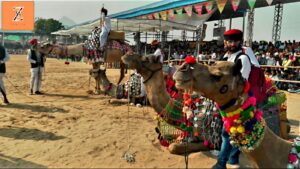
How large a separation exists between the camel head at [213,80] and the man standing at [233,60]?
1.17 meters

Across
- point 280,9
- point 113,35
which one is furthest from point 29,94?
point 280,9

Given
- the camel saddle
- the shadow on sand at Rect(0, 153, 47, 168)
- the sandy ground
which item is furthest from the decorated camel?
the shadow on sand at Rect(0, 153, 47, 168)

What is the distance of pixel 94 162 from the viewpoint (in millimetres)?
4934

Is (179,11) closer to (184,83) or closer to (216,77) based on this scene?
(216,77)

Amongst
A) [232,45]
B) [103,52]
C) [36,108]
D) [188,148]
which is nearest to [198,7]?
[103,52]

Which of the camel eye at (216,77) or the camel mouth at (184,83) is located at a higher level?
the camel eye at (216,77)

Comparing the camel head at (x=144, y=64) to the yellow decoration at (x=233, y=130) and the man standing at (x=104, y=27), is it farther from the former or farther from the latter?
the man standing at (x=104, y=27)

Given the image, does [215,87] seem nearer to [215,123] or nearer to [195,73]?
[195,73]

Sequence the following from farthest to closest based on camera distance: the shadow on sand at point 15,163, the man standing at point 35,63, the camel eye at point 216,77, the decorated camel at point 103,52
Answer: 1. the man standing at point 35,63
2. the decorated camel at point 103,52
3. the shadow on sand at point 15,163
4. the camel eye at point 216,77

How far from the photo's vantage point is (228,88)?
261 cm

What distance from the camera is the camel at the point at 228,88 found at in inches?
99.0

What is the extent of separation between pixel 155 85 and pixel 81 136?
183 cm

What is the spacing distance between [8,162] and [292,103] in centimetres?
870

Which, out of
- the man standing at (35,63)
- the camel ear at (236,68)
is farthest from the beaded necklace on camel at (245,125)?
the man standing at (35,63)
